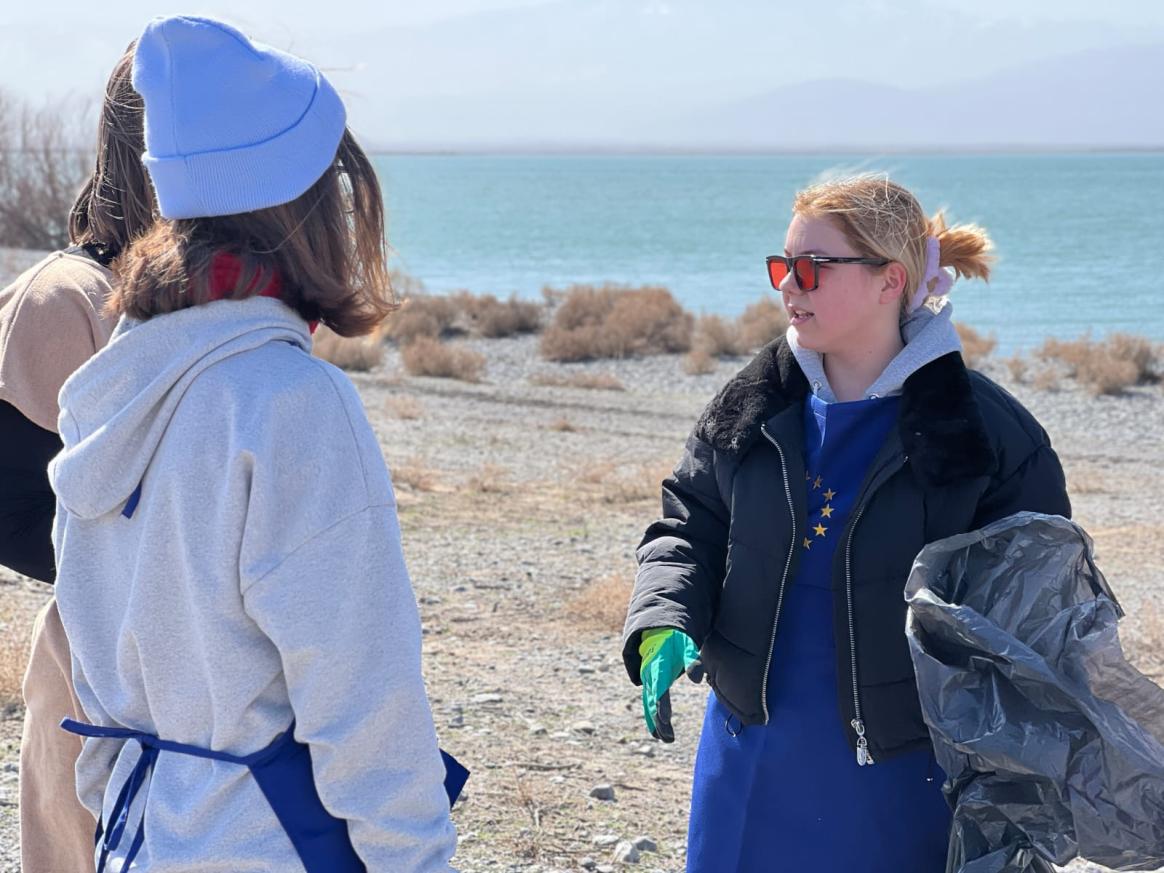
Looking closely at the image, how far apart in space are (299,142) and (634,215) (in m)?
88.3

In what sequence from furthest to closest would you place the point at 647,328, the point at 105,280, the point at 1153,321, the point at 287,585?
1. the point at 1153,321
2. the point at 647,328
3. the point at 105,280
4. the point at 287,585

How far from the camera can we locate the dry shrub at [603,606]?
6.39 metres

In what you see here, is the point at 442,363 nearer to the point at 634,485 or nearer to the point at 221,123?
the point at 634,485

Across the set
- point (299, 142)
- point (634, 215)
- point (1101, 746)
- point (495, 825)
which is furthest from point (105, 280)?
point (634, 215)

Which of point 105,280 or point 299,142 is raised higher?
point 299,142

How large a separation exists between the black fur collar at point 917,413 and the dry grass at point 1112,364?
15010mm

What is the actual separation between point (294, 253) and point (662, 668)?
3.77 ft

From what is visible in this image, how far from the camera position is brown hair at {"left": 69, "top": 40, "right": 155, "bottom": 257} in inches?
86.1

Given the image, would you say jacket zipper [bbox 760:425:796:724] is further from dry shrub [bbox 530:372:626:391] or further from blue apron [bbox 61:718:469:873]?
dry shrub [bbox 530:372:626:391]

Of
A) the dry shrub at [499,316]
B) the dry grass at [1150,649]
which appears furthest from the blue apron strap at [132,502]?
the dry shrub at [499,316]

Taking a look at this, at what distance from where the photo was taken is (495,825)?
4.09 m

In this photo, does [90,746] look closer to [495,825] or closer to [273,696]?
[273,696]

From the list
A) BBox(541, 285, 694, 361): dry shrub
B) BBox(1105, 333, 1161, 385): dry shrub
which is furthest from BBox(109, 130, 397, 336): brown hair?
BBox(541, 285, 694, 361): dry shrub

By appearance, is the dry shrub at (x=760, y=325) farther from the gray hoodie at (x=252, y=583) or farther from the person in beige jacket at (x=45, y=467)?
the gray hoodie at (x=252, y=583)
